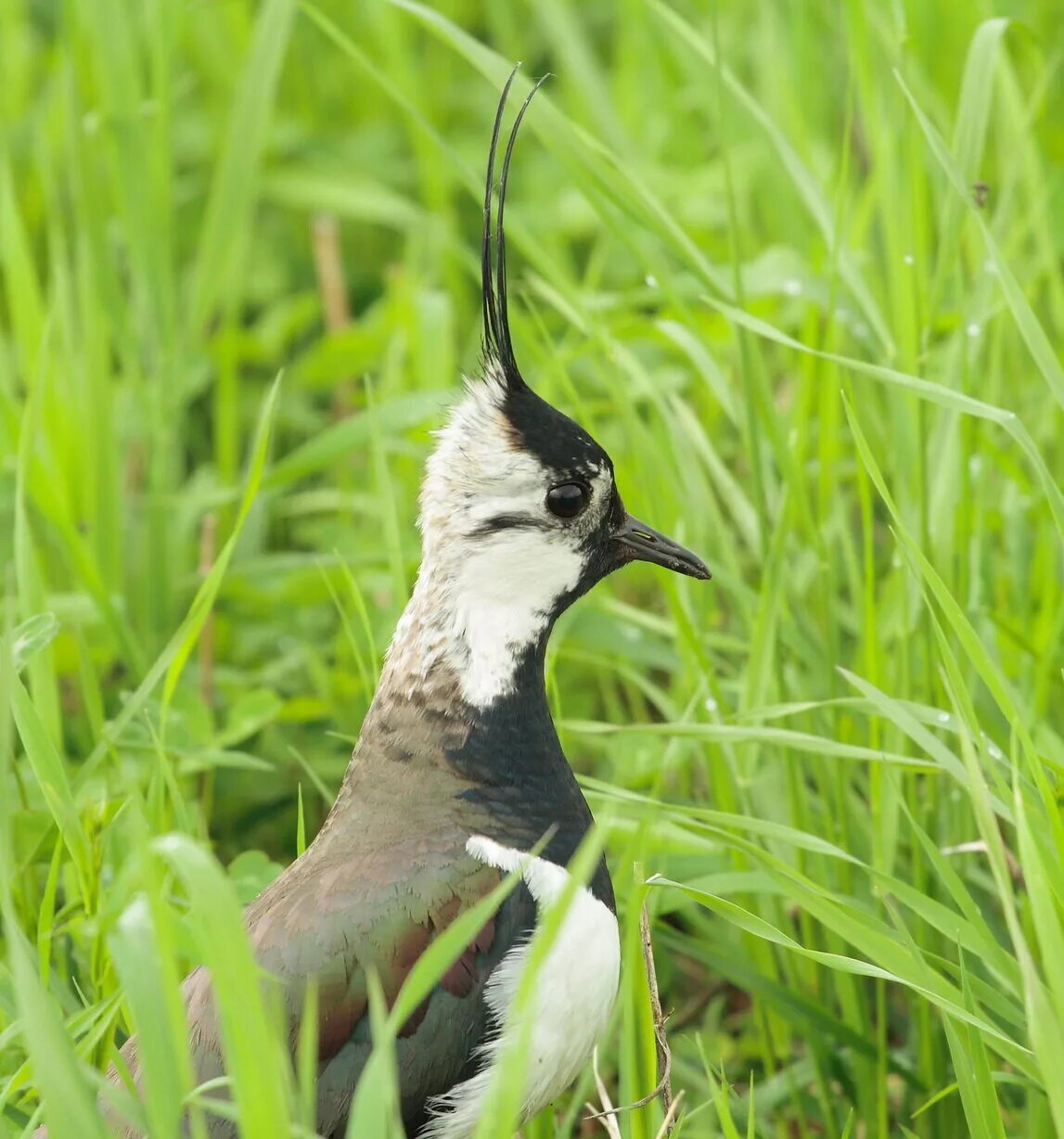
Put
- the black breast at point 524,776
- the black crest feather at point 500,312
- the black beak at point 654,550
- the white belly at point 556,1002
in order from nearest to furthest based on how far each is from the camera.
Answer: the white belly at point 556,1002 < the black breast at point 524,776 < the black crest feather at point 500,312 < the black beak at point 654,550

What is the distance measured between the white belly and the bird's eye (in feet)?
2.03

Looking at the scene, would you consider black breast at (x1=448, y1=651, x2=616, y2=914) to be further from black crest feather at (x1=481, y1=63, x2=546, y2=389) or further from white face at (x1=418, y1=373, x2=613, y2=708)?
black crest feather at (x1=481, y1=63, x2=546, y2=389)

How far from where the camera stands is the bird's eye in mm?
2979

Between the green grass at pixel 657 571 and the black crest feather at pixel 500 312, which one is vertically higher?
the black crest feather at pixel 500 312

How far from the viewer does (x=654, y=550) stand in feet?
10.3

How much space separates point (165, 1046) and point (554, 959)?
75 cm

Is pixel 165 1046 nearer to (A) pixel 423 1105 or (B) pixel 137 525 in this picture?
(A) pixel 423 1105

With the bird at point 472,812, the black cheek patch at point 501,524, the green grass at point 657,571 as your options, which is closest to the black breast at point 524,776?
the bird at point 472,812

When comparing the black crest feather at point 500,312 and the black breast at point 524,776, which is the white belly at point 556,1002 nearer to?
the black breast at point 524,776

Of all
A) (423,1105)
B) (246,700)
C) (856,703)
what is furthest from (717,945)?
(246,700)

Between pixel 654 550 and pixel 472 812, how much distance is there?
619mm

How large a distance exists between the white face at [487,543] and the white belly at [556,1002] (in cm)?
37

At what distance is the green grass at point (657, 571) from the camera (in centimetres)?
261

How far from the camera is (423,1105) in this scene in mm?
2660
